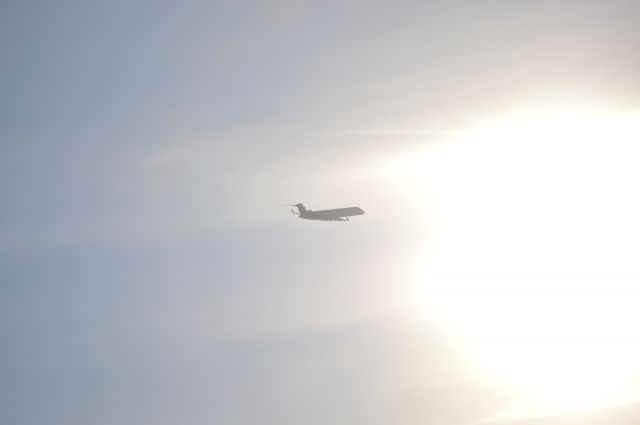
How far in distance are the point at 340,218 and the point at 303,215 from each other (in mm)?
9376

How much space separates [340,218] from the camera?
19688cm

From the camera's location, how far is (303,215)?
19712 centimetres
